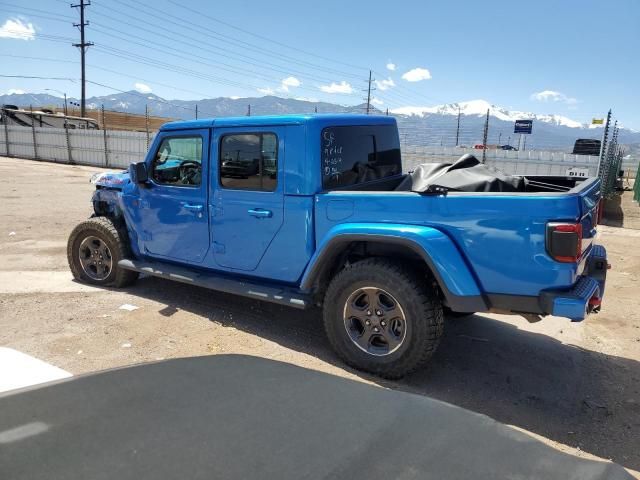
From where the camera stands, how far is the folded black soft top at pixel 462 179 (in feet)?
12.5

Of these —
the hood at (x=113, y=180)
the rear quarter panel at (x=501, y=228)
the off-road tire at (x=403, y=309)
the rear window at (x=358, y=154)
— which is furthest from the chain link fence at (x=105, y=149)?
the rear quarter panel at (x=501, y=228)

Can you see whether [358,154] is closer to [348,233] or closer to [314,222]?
[314,222]

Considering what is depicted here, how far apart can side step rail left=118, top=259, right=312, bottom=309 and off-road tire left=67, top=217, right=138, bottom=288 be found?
0.56ft

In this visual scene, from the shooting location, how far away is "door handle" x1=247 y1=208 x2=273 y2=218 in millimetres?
4113

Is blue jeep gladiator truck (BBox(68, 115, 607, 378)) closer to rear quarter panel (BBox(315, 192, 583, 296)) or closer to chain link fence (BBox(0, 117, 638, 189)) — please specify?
rear quarter panel (BBox(315, 192, 583, 296))

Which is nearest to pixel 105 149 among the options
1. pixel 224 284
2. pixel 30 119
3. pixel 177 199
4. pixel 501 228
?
pixel 30 119

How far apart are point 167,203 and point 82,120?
102 ft

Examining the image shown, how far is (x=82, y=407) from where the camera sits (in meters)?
1.47

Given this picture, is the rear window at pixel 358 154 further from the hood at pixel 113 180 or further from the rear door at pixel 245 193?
the hood at pixel 113 180

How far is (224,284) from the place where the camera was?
450 centimetres

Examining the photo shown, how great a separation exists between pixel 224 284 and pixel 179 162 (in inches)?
55.2

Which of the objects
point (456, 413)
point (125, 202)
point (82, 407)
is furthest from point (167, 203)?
point (456, 413)

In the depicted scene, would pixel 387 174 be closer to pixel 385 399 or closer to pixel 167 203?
pixel 167 203

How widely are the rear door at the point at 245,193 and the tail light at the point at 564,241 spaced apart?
6.73 ft
